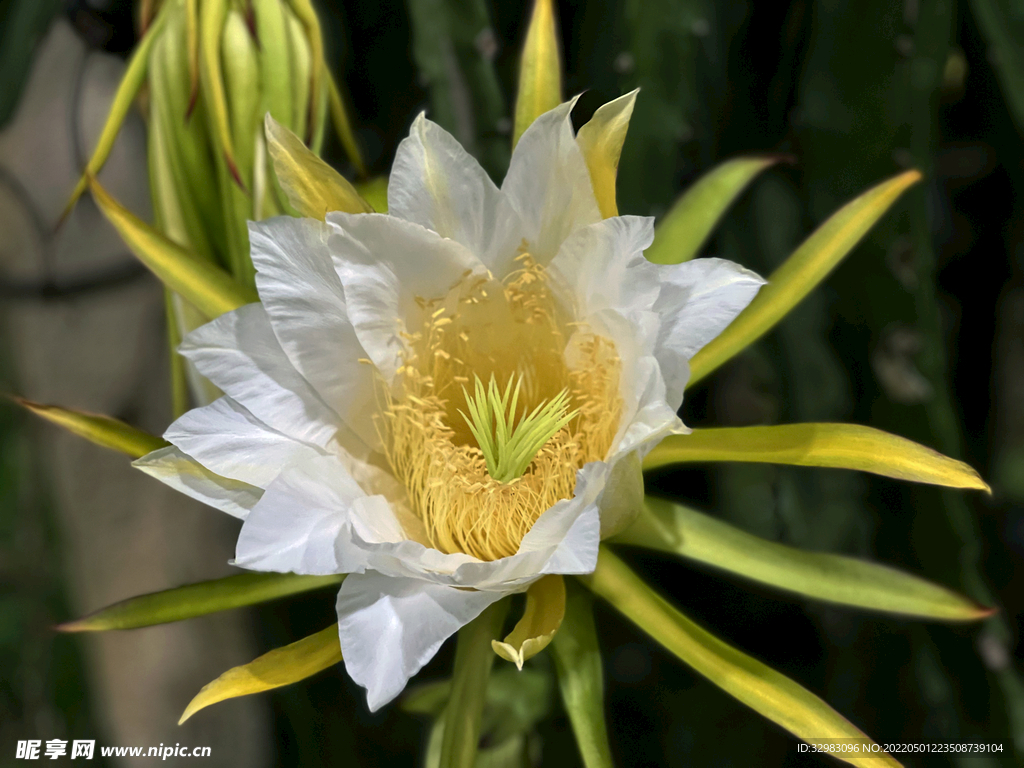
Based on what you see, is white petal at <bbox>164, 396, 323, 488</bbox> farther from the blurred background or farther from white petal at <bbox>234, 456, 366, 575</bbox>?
the blurred background

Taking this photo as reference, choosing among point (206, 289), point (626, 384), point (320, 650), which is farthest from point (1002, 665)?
point (206, 289)

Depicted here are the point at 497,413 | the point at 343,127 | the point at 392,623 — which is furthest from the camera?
the point at 343,127

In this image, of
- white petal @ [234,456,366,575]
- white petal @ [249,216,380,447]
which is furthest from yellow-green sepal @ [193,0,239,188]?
white petal @ [234,456,366,575]

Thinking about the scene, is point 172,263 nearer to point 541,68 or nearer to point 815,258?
point 541,68

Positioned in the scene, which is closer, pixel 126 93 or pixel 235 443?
pixel 235 443

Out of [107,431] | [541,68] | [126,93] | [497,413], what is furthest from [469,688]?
[126,93]

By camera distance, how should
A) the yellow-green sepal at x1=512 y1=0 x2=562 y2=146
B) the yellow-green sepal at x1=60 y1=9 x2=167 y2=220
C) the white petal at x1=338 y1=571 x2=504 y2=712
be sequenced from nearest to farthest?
1. the white petal at x1=338 y1=571 x2=504 y2=712
2. the yellow-green sepal at x1=512 y1=0 x2=562 y2=146
3. the yellow-green sepal at x1=60 y1=9 x2=167 y2=220

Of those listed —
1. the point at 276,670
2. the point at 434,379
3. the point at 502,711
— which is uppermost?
the point at 434,379
